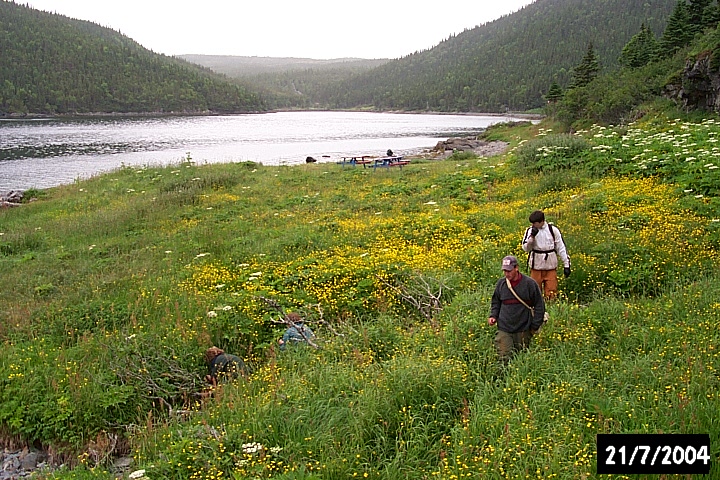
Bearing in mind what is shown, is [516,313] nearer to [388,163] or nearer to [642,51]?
[388,163]

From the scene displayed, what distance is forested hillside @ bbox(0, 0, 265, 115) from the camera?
4966 inches

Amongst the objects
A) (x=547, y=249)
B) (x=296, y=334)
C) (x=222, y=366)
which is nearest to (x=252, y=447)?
(x=222, y=366)

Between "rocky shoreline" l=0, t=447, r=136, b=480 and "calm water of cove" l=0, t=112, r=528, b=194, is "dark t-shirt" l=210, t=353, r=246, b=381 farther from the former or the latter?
"calm water of cove" l=0, t=112, r=528, b=194

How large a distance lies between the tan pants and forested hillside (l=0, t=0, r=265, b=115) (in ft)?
431

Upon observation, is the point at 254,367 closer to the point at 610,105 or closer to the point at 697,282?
the point at 697,282

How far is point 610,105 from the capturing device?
115ft

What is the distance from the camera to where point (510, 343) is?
6656 millimetres

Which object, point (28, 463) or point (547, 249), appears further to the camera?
point (547, 249)

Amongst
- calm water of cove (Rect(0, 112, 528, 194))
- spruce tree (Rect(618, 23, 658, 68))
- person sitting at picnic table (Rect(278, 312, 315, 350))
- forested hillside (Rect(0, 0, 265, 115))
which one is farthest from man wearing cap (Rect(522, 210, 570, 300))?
forested hillside (Rect(0, 0, 265, 115))

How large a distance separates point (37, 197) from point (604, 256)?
2648cm

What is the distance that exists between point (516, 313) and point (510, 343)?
0.38 metres

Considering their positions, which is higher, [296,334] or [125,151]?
[125,151]

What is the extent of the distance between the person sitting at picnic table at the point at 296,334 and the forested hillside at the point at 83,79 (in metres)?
129

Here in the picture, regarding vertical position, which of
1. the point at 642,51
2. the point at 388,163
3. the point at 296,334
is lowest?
the point at 296,334
